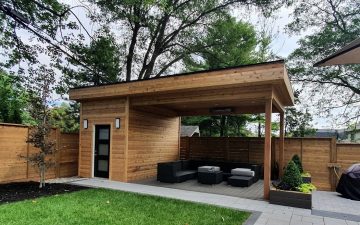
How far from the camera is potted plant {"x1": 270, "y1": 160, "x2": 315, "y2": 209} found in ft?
19.5

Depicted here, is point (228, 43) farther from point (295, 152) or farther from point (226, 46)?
point (295, 152)

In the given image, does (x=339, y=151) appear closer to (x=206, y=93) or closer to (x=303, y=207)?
(x=303, y=207)

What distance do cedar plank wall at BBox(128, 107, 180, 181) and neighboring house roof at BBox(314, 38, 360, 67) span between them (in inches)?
290

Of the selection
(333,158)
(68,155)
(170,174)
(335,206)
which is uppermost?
(333,158)

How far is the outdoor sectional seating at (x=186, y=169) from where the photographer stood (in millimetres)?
8672

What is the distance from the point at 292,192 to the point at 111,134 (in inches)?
222

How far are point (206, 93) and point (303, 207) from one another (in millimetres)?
3643

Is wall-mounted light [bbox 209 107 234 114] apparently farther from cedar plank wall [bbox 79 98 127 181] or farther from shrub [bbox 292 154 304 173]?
cedar plank wall [bbox 79 98 127 181]

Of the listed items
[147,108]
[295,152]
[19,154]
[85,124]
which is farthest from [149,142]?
[295,152]

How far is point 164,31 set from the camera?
648 inches

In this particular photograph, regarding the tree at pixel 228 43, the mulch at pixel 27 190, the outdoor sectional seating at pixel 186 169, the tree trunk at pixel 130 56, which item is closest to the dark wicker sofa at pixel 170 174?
the outdoor sectional seating at pixel 186 169

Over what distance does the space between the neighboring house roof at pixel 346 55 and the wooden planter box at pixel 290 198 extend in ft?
15.0

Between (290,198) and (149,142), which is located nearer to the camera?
(290,198)

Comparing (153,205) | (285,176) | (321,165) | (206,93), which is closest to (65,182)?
(153,205)
